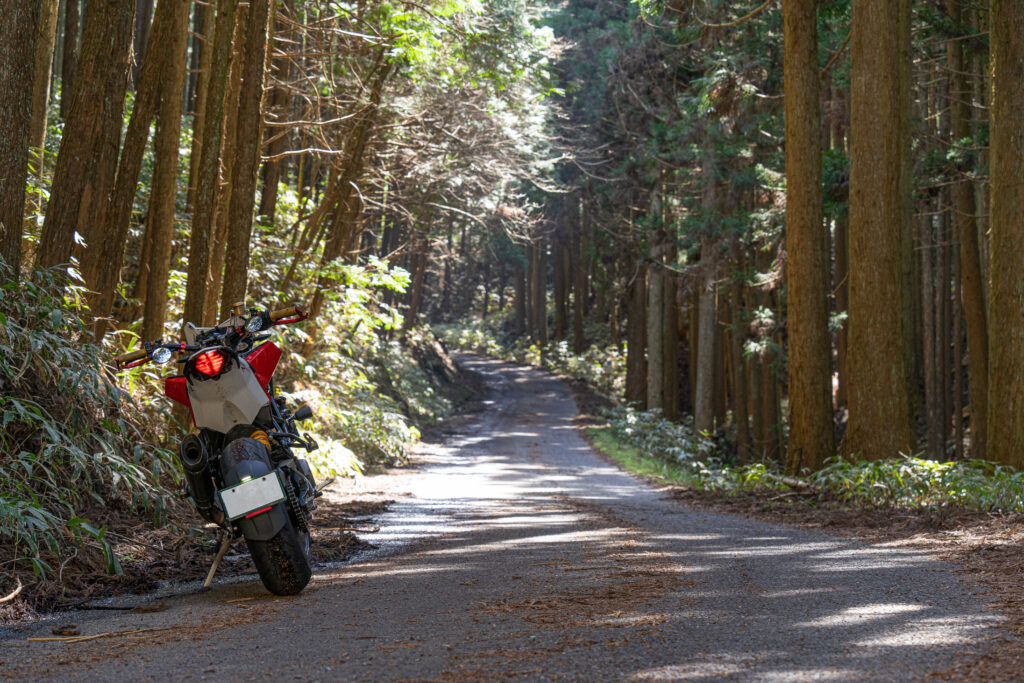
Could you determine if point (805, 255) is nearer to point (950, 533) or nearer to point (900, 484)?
point (900, 484)

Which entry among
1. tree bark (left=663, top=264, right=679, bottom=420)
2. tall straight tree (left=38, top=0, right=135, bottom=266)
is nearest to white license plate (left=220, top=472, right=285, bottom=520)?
tall straight tree (left=38, top=0, right=135, bottom=266)

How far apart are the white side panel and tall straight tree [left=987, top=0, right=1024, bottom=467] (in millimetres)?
8623

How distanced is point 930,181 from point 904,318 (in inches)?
247

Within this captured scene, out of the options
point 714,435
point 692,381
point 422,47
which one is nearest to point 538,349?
point 692,381

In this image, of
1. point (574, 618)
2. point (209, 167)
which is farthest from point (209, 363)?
point (209, 167)

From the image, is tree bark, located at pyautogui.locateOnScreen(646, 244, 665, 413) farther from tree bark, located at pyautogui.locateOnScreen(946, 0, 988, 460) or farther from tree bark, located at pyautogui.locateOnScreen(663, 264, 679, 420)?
tree bark, located at pyautogui.locateOnScreen(946, 0, 988, 460)

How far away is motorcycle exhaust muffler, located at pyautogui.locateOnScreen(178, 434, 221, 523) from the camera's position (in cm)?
531

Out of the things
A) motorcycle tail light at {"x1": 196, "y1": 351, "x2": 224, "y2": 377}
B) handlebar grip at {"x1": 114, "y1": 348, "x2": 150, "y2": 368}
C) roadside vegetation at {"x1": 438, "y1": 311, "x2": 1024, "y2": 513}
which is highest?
handlebar grip at {"x1": 114, "y1": 348, "x2": 150, "y2": 368}

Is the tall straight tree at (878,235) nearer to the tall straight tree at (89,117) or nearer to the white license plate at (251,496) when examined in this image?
the white license plate at (251,496)

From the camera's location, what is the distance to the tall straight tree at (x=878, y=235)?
34.5ft

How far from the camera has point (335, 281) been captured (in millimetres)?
17188

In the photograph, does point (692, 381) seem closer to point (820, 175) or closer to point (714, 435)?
point (714, 435)

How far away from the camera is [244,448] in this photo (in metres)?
5.12

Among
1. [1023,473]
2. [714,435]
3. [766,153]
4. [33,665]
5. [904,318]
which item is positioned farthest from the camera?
[714,435]
